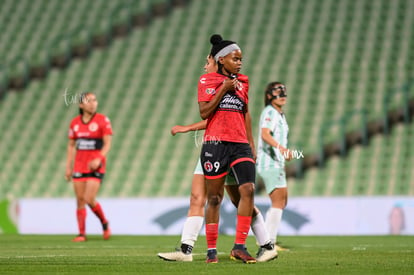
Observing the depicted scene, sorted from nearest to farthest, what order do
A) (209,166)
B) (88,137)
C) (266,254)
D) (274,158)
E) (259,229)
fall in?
(209,166) < (266,254) < (259,229) < (274,158) < (88,137)

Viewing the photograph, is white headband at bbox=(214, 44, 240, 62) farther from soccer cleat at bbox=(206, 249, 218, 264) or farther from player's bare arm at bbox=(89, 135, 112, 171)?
player's bare arm at bbox=(89, 135, 112, 171)

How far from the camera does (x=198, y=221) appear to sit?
7.68 meters

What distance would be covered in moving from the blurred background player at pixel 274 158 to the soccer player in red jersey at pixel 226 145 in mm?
1930

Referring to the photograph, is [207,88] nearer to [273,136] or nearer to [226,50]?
[226,50]

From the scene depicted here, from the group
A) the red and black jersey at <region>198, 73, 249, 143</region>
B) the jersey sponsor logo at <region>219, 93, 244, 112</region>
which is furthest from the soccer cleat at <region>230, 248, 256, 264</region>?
the jersey sponsor logo at <region>219, 93, 244, 112</region>

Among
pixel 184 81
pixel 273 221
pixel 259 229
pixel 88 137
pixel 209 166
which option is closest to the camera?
pixel 209 166

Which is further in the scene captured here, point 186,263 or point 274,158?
point 274,158

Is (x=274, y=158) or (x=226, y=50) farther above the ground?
(x=226, y=50)

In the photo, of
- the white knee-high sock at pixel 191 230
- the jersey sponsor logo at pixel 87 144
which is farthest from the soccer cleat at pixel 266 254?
the jersey sponsor logo at pixel 87 144

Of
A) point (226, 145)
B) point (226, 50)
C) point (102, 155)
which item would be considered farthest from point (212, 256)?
point (102, 155)

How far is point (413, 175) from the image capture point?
1756cm

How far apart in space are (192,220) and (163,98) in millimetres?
13835

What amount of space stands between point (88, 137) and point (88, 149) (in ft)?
0.57

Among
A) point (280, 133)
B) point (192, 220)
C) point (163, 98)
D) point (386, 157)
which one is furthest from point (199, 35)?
point (192, 220)
